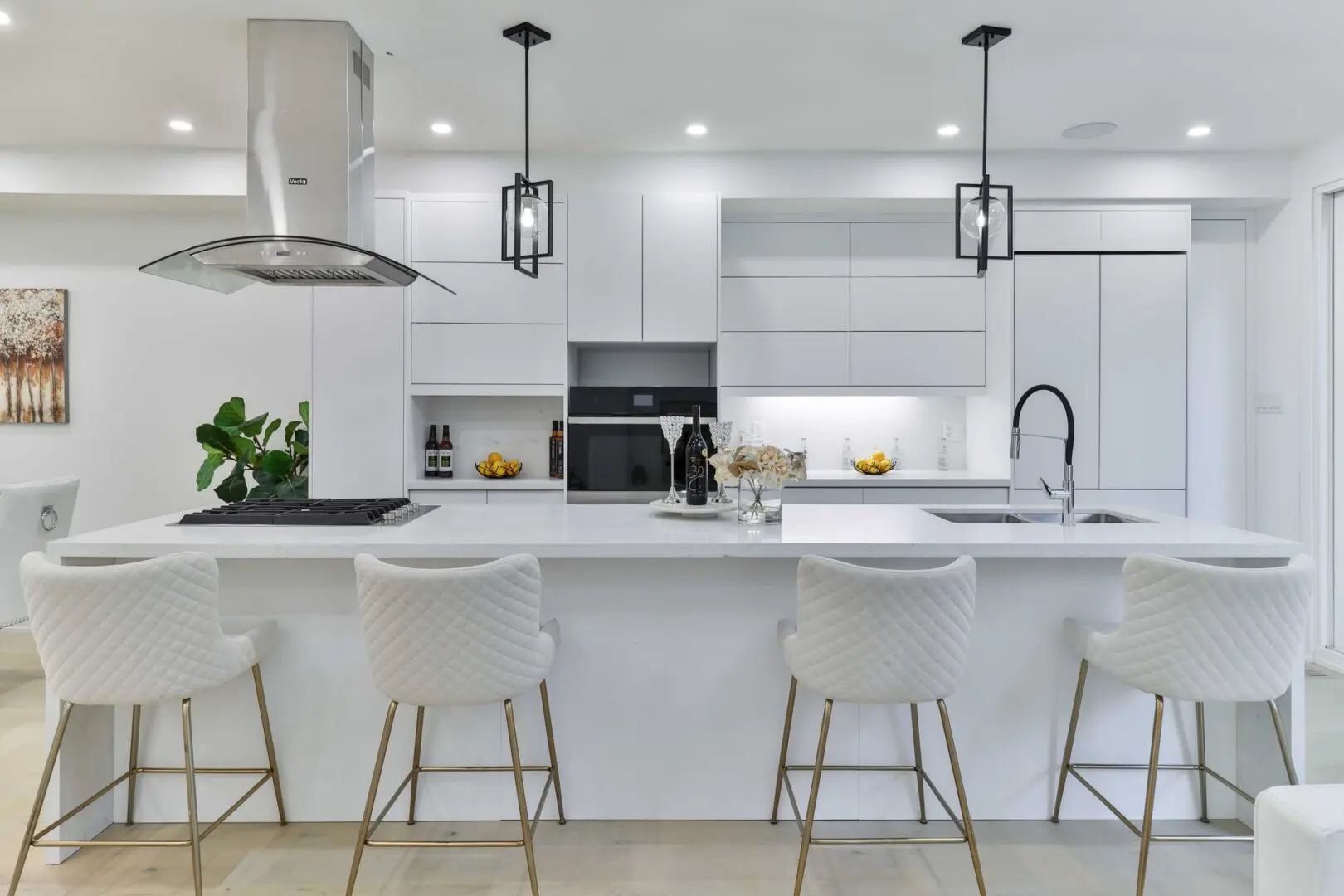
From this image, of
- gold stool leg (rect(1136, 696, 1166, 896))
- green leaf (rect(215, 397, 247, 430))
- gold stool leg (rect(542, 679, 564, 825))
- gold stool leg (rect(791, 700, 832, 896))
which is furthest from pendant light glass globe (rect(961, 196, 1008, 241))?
green leaf (rect(215, 397, 247, 430))

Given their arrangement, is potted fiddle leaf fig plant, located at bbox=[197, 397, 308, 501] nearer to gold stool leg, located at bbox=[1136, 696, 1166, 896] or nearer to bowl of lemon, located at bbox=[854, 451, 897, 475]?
bowl of lemon, located at bbox=[854, 451, 897, 475]

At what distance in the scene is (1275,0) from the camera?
2570 millimetres

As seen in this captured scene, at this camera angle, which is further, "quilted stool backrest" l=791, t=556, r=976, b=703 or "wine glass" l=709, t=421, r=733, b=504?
"wine glass" l=709, t=421, r=733, b=504

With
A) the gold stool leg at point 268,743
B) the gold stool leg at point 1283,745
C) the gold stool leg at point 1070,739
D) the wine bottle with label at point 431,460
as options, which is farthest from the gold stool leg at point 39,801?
the gold stool leg at point 1283,745

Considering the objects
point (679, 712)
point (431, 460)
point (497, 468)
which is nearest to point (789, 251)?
point (497, 468)

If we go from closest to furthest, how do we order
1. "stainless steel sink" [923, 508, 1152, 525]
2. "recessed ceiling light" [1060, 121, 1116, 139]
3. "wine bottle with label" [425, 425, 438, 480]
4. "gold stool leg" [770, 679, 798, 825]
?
"gold stool leg" [770, 679, 798, 825]
"stainless steel sink" [923, 508, 1152, 525]
"recessed ceiling light" [1060, 121, 1116, 139]
"wine bottle with label" [425, 425, 438, 480]

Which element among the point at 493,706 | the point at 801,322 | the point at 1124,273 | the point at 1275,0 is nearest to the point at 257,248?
the point at 493,706

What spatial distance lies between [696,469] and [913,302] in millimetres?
2305

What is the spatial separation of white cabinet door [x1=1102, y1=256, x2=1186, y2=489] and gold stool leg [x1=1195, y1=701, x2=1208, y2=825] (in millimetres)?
2009

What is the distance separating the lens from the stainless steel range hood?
109 inches

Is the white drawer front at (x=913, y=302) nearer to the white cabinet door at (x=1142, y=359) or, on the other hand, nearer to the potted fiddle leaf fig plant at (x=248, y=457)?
the white cabinet door at (x=1142, y=359)

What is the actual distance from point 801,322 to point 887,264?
1.91ft

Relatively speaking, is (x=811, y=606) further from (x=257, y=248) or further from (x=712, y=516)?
(x=257, y=248)

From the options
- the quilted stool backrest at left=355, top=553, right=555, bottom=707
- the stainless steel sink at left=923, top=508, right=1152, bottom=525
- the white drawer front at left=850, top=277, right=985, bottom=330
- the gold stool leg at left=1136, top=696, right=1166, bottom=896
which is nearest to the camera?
the quilted stool backrest at left=355, top=553, right=555, bottom=707
